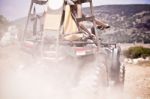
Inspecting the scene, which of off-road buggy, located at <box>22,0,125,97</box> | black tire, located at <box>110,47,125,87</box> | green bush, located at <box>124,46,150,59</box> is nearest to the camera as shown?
off-road buggy, located at <box>22,0,125,97</box>

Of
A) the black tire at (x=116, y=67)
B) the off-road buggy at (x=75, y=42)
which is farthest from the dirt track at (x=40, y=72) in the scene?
the black tire at (x=116, y=67)

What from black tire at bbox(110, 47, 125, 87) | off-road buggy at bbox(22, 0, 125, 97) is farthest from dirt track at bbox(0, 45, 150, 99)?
black tire at bbox(110, 47, 125, 87)

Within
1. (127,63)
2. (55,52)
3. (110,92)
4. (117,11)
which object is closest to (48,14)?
(55,52)

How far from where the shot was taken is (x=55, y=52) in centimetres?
336

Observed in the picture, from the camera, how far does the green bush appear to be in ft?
18.3

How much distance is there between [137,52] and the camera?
592 cm

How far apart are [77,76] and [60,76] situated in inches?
5.2

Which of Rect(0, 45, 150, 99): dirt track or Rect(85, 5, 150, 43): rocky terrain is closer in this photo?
Rect(0, 45, 150, 99): dirt track

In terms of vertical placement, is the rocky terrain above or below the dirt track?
above

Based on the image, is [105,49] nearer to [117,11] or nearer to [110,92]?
[110,92]

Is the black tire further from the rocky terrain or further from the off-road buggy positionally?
the rocky terrain

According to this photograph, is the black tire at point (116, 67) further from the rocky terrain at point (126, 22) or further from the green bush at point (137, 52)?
the green bush at point (137, 52)

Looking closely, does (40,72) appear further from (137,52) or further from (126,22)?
(137,52)

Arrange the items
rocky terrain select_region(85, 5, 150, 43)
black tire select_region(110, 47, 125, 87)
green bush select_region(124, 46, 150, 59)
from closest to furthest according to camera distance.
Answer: black tire select_region(110, 47, 125, 87)
rocky terrain select_region(85, 5, 150, 43)
green bush select_region(124, 46, 150, 59)
